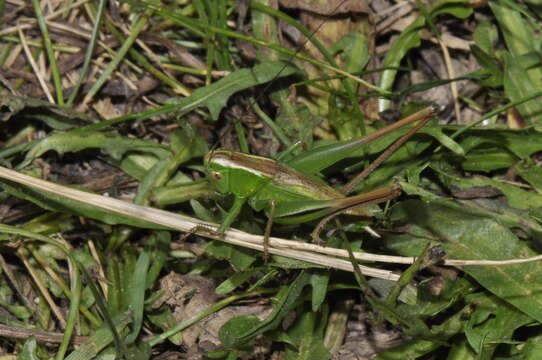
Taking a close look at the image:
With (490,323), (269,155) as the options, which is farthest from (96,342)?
(490,323)

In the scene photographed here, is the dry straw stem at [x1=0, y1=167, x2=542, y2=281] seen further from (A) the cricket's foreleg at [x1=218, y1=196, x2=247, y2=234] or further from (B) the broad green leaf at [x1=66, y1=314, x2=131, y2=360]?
(B) the broad green leaf at [x1=66, y1=314, x2=131, y2=360]

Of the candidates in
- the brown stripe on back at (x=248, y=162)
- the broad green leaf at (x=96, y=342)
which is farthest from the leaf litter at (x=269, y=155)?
the brown stripe on back at (x=248, y=162)

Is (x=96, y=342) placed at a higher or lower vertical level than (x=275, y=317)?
lower

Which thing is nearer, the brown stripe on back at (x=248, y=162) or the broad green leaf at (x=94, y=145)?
the brown stripe on back at (x=248, y=162)

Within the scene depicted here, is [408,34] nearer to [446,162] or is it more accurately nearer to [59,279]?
[446,162]

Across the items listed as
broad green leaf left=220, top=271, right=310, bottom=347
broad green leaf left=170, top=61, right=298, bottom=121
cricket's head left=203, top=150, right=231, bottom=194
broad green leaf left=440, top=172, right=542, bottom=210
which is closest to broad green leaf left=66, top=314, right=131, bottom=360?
broad green leaf left=220, top=271, right=310, bottom=347

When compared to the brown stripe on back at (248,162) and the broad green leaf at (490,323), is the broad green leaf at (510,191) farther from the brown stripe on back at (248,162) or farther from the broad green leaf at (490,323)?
the brown stripe on back at (248,162)

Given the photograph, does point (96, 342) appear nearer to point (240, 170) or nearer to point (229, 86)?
point (240, 170)
